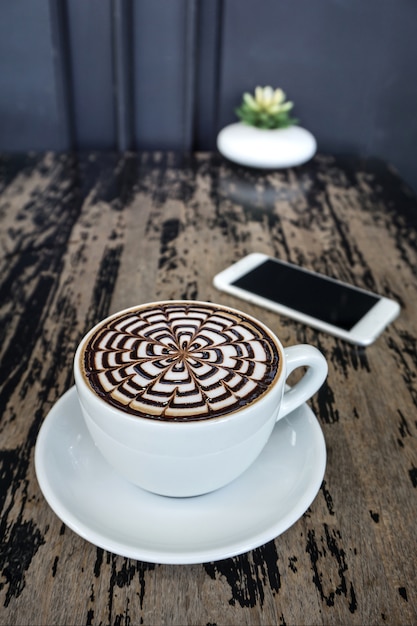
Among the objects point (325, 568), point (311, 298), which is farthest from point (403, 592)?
point (311, 298)

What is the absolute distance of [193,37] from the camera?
45.4 inches

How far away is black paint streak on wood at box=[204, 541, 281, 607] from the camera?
0.32m

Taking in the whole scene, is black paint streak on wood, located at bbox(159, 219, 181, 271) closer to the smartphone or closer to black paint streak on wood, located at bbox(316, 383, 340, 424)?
the smartphone

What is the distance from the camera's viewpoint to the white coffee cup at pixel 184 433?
308 millimetres

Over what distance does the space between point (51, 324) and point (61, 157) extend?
54 cm

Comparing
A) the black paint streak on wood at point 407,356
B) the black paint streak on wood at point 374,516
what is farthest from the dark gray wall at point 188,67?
the black paint streak on wood at point 374,516

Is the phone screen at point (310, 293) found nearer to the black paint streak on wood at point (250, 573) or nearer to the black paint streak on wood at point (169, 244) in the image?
the black paint streak on wood at point (169, 244)

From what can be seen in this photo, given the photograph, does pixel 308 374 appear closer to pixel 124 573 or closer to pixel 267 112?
pixel 124 573

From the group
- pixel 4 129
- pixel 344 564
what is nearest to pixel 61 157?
pixel 4 129

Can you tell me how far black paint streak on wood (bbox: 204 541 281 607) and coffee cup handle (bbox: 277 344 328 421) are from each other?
85 millimetres

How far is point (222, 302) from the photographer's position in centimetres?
61

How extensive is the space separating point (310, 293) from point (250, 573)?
0.34 meters

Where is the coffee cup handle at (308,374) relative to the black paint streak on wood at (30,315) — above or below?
above

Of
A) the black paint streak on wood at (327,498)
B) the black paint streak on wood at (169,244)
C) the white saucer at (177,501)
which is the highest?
the white saucer at (177,501)
